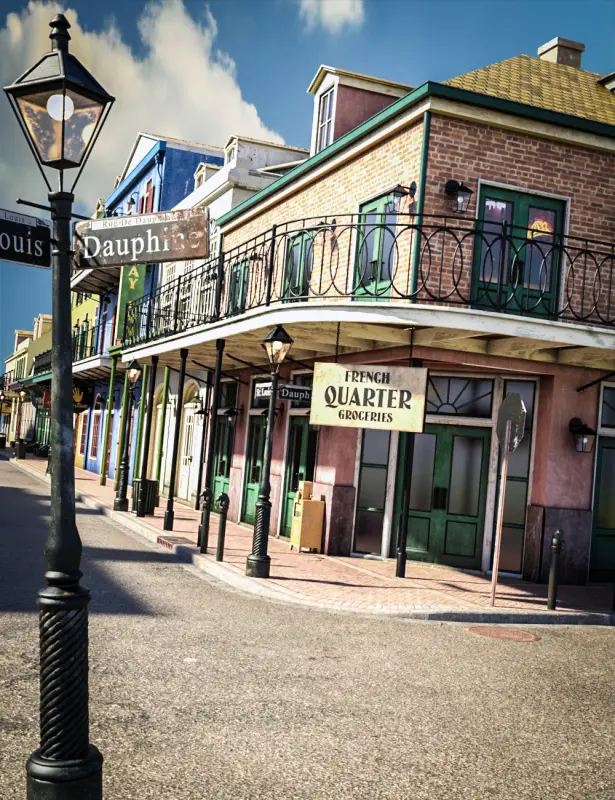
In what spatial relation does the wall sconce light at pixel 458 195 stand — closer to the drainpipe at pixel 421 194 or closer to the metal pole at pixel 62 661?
the drainpipe at pixel 421 194

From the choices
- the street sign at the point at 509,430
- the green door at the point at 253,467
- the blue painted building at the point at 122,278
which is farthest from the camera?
the blue painted building at the point at 122,278

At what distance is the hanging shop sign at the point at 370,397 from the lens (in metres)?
11.7

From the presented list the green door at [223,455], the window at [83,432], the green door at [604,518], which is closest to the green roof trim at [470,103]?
the green door at [604,518]

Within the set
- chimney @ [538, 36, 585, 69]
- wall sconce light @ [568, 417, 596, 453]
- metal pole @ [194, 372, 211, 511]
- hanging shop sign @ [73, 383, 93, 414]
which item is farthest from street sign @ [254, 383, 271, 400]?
hanging shop sign @ [73, 383, 93, 414]

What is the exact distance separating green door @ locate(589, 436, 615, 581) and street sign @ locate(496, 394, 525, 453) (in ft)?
12.2

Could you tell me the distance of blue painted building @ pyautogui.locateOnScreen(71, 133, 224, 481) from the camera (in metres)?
27.7

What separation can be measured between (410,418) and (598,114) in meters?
6.28

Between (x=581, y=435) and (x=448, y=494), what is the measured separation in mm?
2239

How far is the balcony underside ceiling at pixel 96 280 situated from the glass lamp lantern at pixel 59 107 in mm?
25706

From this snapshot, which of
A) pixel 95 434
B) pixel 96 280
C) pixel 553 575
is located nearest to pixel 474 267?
pixel 553 575

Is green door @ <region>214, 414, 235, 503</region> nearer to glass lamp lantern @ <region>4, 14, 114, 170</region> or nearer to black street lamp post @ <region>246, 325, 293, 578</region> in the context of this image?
black street lamp post @ <region>246, 325, 293, 578</region>

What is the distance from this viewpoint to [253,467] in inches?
731

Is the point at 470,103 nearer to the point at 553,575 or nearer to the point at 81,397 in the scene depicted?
the point at 553,575

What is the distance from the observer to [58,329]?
3922 millimetres
